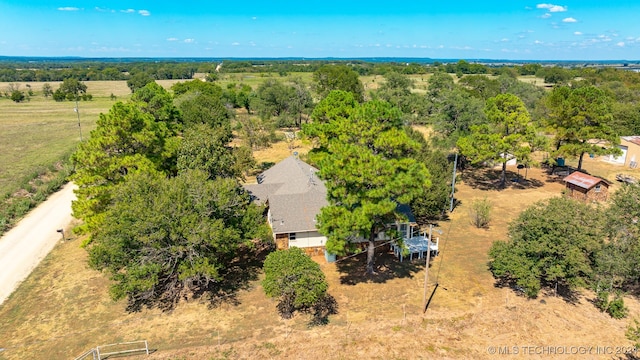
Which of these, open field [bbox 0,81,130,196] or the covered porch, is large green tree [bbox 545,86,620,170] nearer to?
the covered porch

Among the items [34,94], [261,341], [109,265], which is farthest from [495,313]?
[34,94]

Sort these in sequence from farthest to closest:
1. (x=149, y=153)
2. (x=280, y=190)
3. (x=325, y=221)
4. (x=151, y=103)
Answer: (x=151, y=103) → (x=280, y=190) → (x=149, y=153) → (x=325, y=221)

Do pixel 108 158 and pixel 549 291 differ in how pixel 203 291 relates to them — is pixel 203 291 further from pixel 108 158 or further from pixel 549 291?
pixel 549 291

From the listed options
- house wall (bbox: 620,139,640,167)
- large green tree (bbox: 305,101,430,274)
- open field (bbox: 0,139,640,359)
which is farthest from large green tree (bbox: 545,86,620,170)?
large green tree (bbox: 305,101,430,274)

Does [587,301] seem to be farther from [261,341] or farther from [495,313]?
[261,341]

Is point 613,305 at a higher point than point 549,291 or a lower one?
higher

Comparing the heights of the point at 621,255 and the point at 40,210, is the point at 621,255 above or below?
above

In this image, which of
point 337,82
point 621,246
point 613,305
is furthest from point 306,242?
point 337,82
